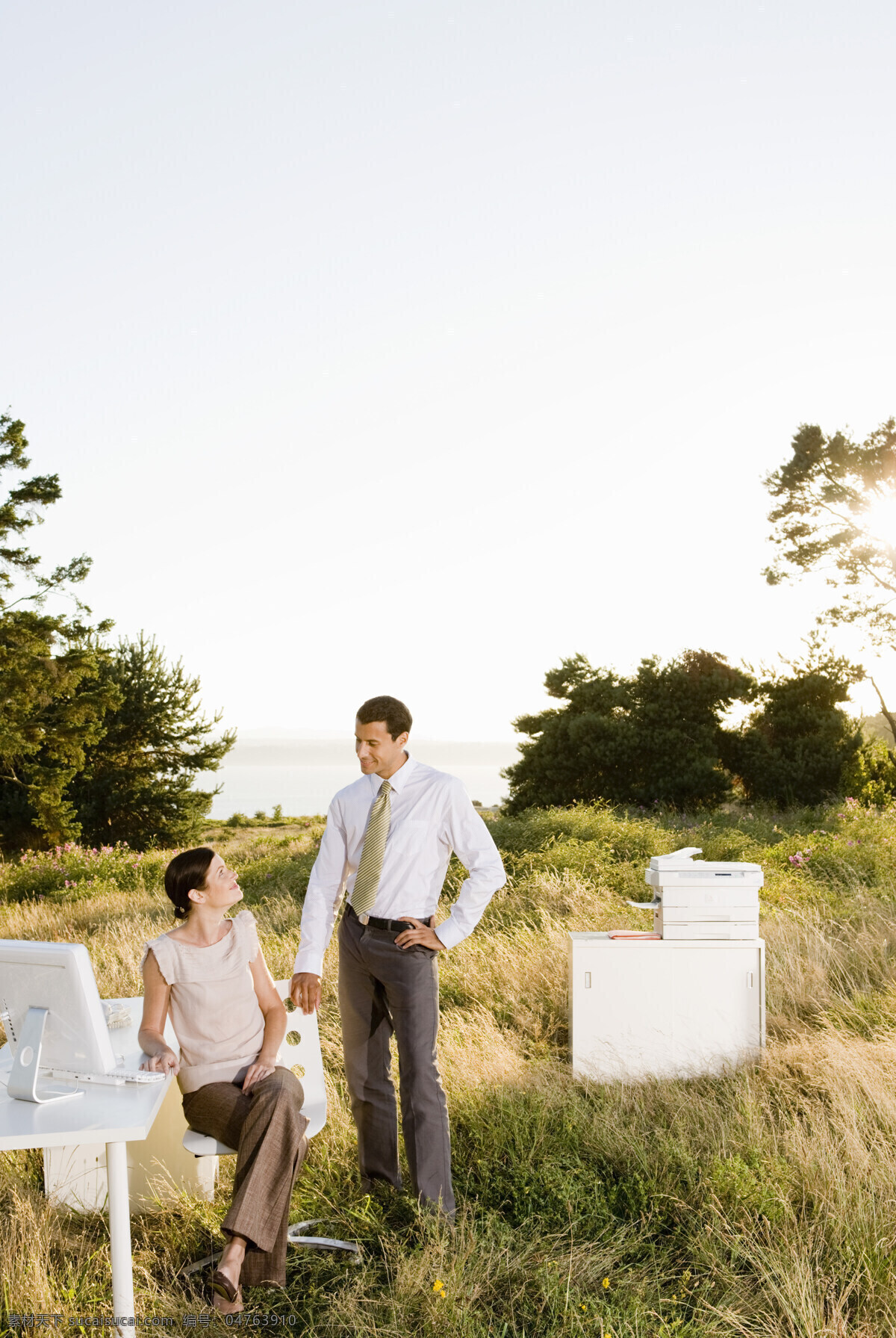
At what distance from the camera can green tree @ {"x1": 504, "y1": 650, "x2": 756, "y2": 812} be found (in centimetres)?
2042

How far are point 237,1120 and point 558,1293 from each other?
108 cm

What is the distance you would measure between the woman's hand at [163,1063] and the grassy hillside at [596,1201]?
0.62 m

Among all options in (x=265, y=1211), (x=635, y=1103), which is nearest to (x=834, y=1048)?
(x=635, y=1103)

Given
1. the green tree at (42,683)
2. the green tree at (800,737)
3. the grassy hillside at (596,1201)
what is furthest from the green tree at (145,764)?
the grassy hillside at (596,1201)

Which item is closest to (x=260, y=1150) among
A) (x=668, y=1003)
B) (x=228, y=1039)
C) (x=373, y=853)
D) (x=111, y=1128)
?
(x=228, y=1039)

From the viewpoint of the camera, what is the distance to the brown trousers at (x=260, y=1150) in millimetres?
2955

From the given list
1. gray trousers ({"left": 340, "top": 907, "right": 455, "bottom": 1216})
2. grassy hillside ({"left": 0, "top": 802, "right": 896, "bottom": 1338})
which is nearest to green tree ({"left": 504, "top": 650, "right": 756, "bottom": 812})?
grassy hillside ({"left": 0, "top": 802, "right": 896, "bottom": 1338})

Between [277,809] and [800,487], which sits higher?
[800,487]

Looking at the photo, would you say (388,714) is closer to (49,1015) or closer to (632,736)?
(49,1015)

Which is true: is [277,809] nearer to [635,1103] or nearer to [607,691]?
[607,691]

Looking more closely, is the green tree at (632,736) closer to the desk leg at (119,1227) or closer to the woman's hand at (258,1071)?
the woman's hand at (258,1071)

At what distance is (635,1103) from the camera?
432cm

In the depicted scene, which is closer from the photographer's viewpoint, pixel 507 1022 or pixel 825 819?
pixel 507 1022

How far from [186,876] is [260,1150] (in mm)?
871
